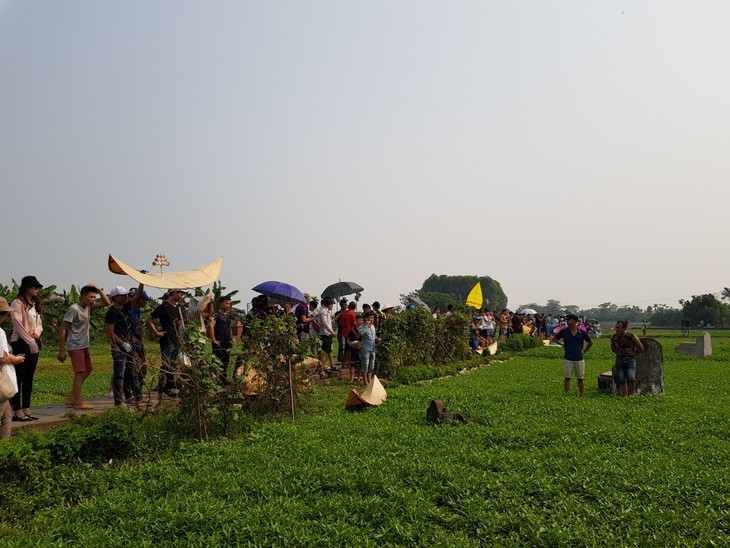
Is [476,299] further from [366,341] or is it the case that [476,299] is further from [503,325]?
[366,341]

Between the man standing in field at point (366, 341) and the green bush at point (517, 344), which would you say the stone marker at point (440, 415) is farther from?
the green bush at point (517, 344)

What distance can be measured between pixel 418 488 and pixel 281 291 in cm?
998

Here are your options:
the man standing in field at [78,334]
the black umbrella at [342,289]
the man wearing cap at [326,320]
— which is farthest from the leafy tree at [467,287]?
the man standing in field at [78,334]

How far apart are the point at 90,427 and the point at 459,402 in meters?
6.37

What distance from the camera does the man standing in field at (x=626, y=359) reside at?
11.3m

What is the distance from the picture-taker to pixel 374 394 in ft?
33.6

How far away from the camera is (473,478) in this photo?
581cm

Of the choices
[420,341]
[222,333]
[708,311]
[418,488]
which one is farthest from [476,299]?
[708,311]

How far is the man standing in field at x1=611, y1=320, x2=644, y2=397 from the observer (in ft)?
37.0

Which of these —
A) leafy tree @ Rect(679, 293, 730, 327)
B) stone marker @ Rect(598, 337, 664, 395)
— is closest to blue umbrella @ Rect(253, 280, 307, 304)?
stone marker @ Rect(598, 337, 664, 395)

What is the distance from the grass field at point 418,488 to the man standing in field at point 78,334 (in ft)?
9.47

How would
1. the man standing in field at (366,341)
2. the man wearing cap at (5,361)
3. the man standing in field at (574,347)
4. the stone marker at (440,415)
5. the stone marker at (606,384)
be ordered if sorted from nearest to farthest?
the man wearing cap at (5,361) → the stone marker at (440,415) → the man standing in field at (574,347) → the stone marker at (606,384) → the man standing in field at (366,341)

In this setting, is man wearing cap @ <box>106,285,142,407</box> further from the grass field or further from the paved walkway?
the grass field

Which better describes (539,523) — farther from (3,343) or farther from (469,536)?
(3,343)
